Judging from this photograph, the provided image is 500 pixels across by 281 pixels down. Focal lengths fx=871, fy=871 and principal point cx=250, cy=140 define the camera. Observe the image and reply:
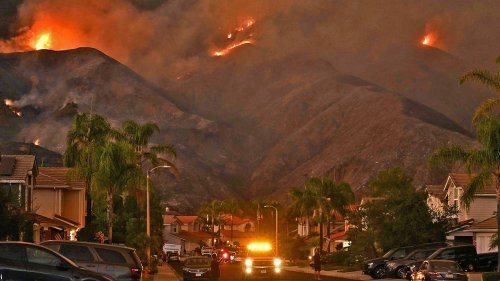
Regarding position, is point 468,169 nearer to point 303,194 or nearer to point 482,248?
point 482,248

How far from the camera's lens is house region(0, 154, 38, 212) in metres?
52.7

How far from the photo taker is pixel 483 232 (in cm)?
6819

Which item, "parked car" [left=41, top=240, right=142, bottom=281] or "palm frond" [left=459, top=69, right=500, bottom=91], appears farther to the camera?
"palm frond" [left=459, top=69, right=500, bottom=91]

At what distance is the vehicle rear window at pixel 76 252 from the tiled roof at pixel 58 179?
31212 millimetres

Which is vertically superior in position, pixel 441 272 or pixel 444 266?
pixel 444 266

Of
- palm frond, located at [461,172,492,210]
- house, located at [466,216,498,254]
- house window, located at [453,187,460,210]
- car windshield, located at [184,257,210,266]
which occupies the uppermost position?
house window, located at [453,187,460,210]

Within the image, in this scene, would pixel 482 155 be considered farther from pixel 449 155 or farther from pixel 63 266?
pixel 63 266

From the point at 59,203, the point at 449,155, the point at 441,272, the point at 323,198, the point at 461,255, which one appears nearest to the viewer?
the point at 441,272

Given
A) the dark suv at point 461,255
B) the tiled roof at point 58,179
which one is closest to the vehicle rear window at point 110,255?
the dark suv at point 461,255

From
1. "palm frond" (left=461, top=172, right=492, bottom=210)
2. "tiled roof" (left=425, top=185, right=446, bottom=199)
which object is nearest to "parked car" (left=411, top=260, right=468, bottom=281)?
"palm frond" (left=461, top=172, right=492, bottom=210)

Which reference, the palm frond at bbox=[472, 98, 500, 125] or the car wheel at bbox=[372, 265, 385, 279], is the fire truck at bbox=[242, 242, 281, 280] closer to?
the car wheel at bbox=[372, 265, 385, 279]

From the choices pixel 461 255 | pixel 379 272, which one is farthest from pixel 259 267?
pixel 461 255

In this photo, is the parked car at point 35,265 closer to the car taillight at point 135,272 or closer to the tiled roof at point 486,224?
the car taillight at point 135,272

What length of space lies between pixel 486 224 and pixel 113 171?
2956 cm
